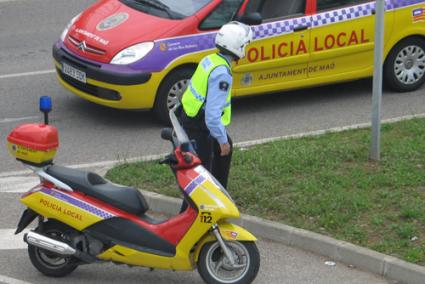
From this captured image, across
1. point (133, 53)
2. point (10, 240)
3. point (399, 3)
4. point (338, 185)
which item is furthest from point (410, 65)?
point (10, 240)

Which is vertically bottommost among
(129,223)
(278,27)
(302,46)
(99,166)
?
(99,166)

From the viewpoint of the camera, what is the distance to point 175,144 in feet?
24.6

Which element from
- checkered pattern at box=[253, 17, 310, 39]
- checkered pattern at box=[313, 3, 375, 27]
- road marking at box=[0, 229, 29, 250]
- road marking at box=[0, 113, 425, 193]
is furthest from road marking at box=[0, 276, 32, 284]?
checkered pattern at box=[313, 3, 375, 27]

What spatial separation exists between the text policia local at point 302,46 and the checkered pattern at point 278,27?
4.9 inches

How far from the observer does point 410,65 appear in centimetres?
1277

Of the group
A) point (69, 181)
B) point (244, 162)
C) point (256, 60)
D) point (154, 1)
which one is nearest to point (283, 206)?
point (244, 162)

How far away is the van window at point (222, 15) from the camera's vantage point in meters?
11.6

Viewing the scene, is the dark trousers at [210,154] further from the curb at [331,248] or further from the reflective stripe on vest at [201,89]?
the curb at [331,248]

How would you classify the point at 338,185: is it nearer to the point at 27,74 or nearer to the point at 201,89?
the point at 201,89

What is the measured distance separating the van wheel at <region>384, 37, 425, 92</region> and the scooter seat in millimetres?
5911

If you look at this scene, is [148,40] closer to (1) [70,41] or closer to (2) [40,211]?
(1) [70,41]

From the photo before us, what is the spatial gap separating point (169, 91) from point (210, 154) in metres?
3.55

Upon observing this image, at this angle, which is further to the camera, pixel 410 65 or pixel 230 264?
pixel 410 65

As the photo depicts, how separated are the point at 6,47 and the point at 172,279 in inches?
325
